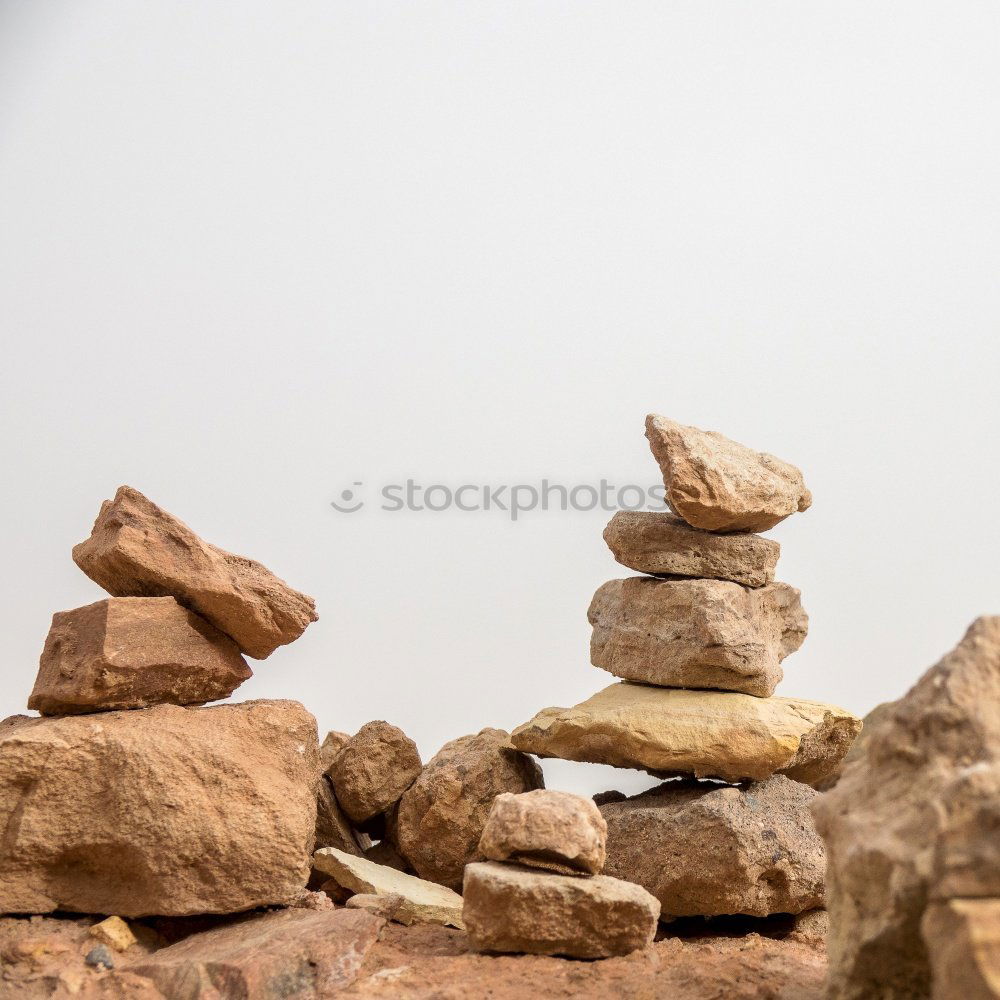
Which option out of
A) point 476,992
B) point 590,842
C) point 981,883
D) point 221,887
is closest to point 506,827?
point 590,842

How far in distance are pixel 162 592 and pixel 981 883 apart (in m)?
3.47

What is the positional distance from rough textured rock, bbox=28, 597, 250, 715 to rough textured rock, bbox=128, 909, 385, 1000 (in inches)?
39.5

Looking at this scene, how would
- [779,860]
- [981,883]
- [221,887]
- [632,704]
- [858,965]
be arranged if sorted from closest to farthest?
[981,883], [858,965], [221,887], [779,860], [632,704]

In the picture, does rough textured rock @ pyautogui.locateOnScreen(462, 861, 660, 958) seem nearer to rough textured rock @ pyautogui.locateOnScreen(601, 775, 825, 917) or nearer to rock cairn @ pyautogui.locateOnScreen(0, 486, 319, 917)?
rock cairn @ pyautogui.locateOnScreen(0, 486, 319, 917)

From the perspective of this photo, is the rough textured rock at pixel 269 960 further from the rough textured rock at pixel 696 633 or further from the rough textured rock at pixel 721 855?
the rough textured rock at pixel 696 633

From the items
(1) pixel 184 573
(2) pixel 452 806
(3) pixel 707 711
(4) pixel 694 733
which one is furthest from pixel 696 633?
(1) pixel 184 573

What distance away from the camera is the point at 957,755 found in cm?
255

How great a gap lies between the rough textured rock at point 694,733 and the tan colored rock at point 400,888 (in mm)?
923

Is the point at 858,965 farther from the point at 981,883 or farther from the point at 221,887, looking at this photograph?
the point at 221,887

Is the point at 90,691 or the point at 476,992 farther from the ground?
the point at 90,691

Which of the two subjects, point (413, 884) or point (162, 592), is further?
point (413, 884)

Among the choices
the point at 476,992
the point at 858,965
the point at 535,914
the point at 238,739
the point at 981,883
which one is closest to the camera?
the point at 981,883

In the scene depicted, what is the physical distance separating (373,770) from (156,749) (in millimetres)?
1838

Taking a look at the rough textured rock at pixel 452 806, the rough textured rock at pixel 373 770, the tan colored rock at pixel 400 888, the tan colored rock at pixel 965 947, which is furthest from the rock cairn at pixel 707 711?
the tan colored rock at pixel 965 947
